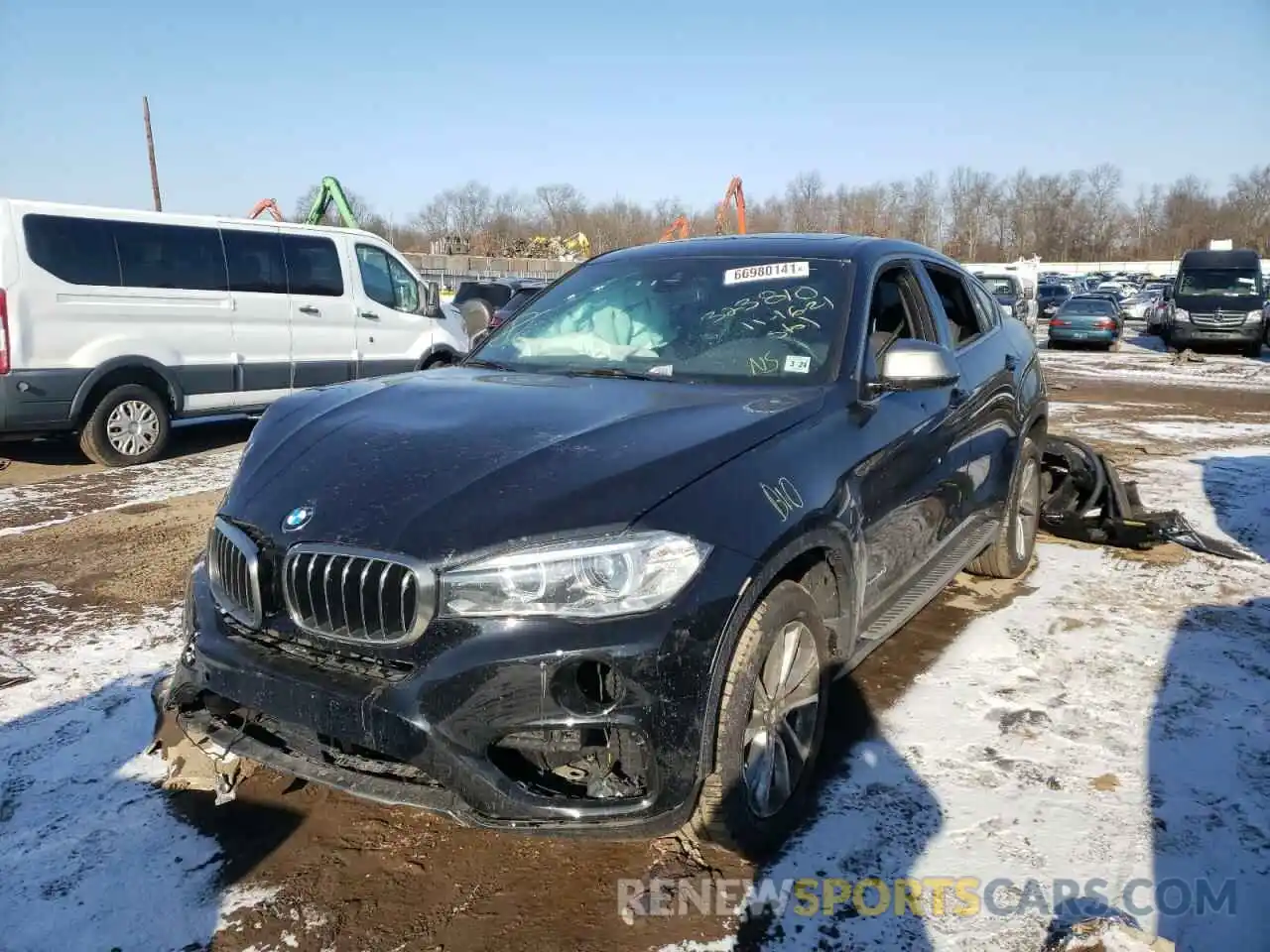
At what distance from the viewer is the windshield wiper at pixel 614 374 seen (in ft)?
11.2

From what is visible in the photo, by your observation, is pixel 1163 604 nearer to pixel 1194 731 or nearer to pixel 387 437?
pixel 1194 731

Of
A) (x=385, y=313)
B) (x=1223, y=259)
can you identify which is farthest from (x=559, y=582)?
(x=1223, y=259)

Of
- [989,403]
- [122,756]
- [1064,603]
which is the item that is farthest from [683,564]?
[1064,603]

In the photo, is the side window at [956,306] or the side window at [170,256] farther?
the side window at [170,256]

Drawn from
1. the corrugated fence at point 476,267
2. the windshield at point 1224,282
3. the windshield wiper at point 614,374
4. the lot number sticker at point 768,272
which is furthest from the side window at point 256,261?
the corrugated fence at point 476,267

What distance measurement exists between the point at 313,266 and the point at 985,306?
7.03m

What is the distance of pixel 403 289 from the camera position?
1061 centimetres

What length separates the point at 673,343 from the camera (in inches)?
141

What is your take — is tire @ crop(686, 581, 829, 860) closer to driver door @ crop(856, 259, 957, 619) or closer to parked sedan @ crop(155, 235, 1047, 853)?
parked sedan @ crop(155, 235, 1047, 853)

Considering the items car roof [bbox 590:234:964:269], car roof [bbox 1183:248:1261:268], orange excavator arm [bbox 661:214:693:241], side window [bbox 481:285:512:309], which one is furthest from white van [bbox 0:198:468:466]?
orange excavator arm [bbox 661:214:693:241]

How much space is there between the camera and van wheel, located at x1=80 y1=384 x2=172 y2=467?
799cm

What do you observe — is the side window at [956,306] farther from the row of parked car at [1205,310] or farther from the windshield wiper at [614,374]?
the row of parked car at [1205,310]

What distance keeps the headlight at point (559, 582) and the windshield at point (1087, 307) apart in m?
25.1

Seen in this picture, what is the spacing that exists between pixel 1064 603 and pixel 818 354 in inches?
98.6
